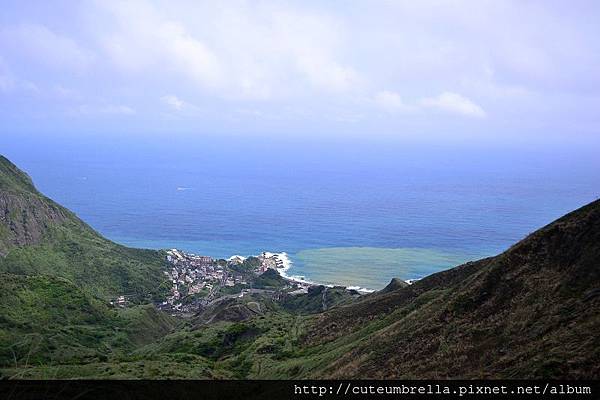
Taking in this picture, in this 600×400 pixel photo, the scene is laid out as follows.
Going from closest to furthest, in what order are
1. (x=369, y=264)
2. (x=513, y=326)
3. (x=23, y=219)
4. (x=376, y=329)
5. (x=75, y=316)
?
(x=513, y=326), (x=376, y=329), (x=75, y=316), (x=23, y=219), (x=369, y=264)

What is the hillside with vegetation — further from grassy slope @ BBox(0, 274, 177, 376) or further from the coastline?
the coastline

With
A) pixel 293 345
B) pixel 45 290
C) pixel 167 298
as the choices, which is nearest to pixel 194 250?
pixel 167 298

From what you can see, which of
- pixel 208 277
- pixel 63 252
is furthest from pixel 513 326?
pixel 63 252

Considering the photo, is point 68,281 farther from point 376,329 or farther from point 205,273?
point 376,329

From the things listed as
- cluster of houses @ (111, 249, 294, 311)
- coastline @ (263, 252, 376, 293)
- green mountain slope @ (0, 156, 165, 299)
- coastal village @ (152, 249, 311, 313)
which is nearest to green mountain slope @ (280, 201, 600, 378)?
coastline @ (263, 252, 376, 293)

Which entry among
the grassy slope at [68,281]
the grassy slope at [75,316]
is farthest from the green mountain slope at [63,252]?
the grassy slope at [75,316]

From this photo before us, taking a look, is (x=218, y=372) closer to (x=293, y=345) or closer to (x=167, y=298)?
(x=293, y=345)

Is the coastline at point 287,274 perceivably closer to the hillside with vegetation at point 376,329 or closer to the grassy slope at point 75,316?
the hillside with vegetation at point 376,329

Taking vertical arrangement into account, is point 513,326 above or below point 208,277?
below
